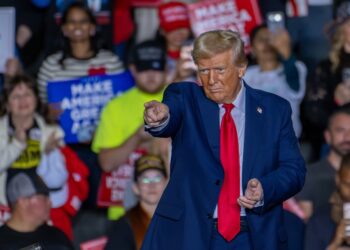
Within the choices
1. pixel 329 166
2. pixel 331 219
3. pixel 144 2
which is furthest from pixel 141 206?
pixel 144 2

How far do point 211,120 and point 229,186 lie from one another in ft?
1.02

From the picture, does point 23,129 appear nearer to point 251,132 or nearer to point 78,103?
point 78,103

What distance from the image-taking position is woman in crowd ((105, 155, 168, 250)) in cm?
809

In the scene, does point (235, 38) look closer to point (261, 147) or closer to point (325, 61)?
point (261, 147)

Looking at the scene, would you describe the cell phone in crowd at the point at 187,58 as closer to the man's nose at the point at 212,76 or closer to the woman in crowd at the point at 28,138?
the woman in crowd at the point at 28,138

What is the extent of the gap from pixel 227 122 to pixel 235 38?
0.39 metres

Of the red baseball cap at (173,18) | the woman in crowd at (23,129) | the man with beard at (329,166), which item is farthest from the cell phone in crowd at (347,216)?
the red baseball cap at (173,18)

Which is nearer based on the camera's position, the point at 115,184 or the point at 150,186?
the point at 150,186

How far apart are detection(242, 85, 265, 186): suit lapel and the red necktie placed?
4 cm

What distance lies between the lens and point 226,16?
9.54 m

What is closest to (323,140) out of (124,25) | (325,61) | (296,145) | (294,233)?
(325,61)

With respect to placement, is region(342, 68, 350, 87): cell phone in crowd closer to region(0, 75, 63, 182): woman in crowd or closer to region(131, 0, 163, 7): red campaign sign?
region(131, 0, 163, 7): red campaign sign

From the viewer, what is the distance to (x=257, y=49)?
936cm

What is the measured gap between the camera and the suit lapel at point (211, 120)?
5.74m
